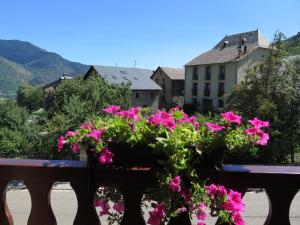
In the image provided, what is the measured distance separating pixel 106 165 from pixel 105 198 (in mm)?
200

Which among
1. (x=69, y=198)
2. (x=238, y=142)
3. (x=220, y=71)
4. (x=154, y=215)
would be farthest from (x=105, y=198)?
(x=220, y=71)

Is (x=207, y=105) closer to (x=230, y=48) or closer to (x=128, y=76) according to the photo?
(x=230, y=48)

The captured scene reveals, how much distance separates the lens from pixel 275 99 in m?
22.6

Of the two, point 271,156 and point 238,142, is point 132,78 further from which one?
point 238,142

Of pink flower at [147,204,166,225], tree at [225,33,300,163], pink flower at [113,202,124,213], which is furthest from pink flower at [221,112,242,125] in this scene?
tree at [225,33,300,163]

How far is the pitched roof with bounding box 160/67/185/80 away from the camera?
2209 inches

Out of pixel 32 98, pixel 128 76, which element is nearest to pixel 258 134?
pixel 128 76

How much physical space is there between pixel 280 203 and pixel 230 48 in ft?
165

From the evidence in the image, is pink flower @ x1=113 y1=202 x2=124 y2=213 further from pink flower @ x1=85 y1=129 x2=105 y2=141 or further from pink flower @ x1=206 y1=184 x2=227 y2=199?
pink flower @ x1=206 y1=184 x2=227 y2=199

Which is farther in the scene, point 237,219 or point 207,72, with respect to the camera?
point 207,72

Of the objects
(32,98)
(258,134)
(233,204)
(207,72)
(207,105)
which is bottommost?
(233,204)

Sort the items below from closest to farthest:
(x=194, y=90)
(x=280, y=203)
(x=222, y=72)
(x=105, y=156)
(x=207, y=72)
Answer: (x=105, y=156)
(x=280, y=203)
(x=222, y=72)
(x=207, y=72)
(x=194, y=90)

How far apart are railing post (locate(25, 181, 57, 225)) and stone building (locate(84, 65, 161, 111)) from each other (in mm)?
47001

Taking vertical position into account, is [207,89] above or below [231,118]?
above
